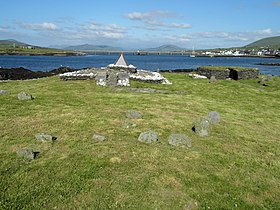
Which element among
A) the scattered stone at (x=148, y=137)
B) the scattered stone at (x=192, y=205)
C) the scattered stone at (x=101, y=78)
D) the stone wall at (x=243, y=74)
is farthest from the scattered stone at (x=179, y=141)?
the stone wall at (x=243, y=74)

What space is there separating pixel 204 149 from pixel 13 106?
46.9 feet

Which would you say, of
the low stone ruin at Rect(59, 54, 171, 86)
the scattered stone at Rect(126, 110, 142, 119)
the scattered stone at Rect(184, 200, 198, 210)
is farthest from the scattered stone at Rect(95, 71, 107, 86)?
the scattered stone at Rect(184, 200, 198, 210)

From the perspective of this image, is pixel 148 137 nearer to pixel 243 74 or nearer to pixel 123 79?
pixel 123 79

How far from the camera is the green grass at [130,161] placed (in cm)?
1069

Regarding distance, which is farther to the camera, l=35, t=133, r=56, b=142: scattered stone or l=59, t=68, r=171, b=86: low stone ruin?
l=59, t=68, r=171, b=86: low stone ruin

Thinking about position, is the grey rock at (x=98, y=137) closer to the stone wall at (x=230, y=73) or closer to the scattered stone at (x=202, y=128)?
the scattered stone at (x=202, y=128)

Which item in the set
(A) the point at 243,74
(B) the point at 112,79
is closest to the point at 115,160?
(B) the point at 112,79

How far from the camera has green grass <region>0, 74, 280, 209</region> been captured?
10.7 meters

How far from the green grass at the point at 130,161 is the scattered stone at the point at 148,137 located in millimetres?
411

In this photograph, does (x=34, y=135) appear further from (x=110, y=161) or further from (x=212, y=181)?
(x=212, y=181)

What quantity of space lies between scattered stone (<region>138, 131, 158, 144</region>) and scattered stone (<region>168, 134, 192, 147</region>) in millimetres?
799

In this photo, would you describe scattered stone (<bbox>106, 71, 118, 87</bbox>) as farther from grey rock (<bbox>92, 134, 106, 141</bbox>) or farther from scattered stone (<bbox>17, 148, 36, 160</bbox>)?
scattered stone (<bbox>17, 148, 36, 160</bbox>)

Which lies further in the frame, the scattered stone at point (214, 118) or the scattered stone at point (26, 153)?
the scattered stone at point (214, 118)

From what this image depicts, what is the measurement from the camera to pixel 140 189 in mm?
11133
